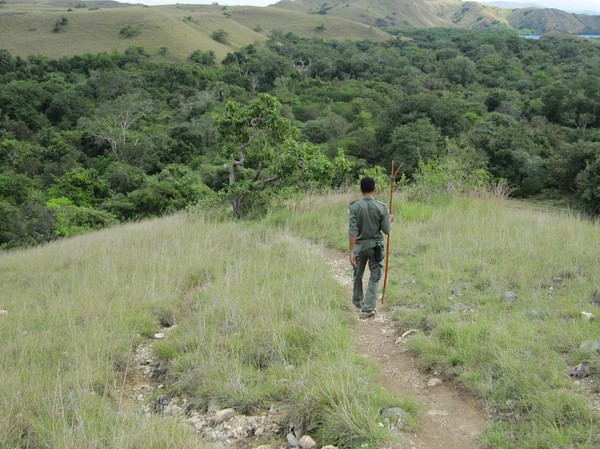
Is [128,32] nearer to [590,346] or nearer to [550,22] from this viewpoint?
[590,346]

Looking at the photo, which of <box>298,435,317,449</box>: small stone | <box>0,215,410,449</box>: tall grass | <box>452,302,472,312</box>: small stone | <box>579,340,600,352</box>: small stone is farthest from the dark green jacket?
<box>298,435,317,449</box>: small stone

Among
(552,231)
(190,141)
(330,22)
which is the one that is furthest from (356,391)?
(330,22)

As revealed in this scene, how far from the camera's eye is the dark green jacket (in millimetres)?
5152

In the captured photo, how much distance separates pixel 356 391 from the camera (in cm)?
334

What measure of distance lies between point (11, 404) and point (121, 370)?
100 centimetres

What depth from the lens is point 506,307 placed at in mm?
4965

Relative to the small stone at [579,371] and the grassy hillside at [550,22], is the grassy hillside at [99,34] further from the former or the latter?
the grassy hillside at [550,22]

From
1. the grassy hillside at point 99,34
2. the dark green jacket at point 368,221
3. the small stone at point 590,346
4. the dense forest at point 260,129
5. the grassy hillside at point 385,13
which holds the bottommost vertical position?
the dense forest at point 260,129

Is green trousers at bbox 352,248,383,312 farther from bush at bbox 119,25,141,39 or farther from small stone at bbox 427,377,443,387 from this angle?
bush at bbox 119,25,141,39

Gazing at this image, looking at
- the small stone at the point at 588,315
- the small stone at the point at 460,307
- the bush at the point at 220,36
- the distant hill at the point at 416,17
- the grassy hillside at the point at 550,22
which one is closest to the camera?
the small stone at the point at 588,315

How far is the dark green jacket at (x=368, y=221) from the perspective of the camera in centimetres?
515

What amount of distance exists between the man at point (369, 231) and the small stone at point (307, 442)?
7.12ft

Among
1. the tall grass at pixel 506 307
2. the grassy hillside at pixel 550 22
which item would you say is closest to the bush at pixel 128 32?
the tall grass at pixel 506 307

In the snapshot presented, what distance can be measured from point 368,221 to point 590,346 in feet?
7.31
